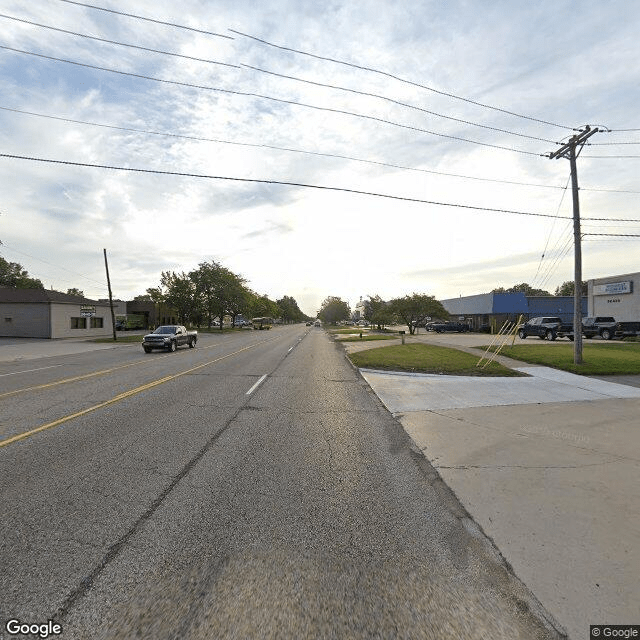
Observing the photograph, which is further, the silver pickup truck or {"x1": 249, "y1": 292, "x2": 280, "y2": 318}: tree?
{"x1": 249, "y1": 292, "x2": 280, "y2": 318}: tree

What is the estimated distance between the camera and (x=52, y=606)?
8.28ft

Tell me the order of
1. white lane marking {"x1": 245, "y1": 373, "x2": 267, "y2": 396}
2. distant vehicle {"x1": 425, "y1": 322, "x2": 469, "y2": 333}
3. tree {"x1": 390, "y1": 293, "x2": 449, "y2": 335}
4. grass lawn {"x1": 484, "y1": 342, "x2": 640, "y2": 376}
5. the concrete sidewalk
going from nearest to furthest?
the concrete sidewalk → white lane marking {"x1": 245, "y1": 373, "x2": 267, "y2": 396} → grass lawn {"x1": 484, "y1": 342, "x2": 640, "y2": 376} → tree {"x1": 390, "y1": 293, "x2": 449, "y2": 335} → distant vehicle {"x1": 425, "y1": 322, "x2": 469, "y2": 333}

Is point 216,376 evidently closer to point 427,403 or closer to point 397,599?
point 427,403

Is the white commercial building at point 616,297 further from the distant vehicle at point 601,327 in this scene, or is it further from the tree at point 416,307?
the tree at point 416,307

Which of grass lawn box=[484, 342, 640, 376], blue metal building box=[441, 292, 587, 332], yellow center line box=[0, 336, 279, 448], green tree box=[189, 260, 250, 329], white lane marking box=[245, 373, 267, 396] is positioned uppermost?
green tree box=[189, 260, 250, 329]

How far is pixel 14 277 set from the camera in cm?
7744

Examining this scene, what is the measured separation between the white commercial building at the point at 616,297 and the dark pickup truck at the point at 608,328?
5.28m

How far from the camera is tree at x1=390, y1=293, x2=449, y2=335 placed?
4184 cm

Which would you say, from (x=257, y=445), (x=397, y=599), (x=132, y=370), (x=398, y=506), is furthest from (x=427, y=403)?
(x=132, y=370)

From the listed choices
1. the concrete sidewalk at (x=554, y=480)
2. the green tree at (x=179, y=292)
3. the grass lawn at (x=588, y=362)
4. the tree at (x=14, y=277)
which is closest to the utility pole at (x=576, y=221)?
the grass lawn at (x=588, y=362)

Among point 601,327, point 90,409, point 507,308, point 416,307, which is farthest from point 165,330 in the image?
point 507,308

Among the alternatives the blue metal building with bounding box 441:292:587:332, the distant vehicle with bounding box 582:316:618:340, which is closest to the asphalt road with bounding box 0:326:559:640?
the distant vehicle with bounding box 582:316:618:340

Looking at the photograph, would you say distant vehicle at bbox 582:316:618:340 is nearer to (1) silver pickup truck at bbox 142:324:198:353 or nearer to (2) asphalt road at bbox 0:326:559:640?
(1) silver pickup truck at bbox 142:324:198:353

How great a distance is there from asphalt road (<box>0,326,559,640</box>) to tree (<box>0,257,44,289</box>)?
86239 millimetres
